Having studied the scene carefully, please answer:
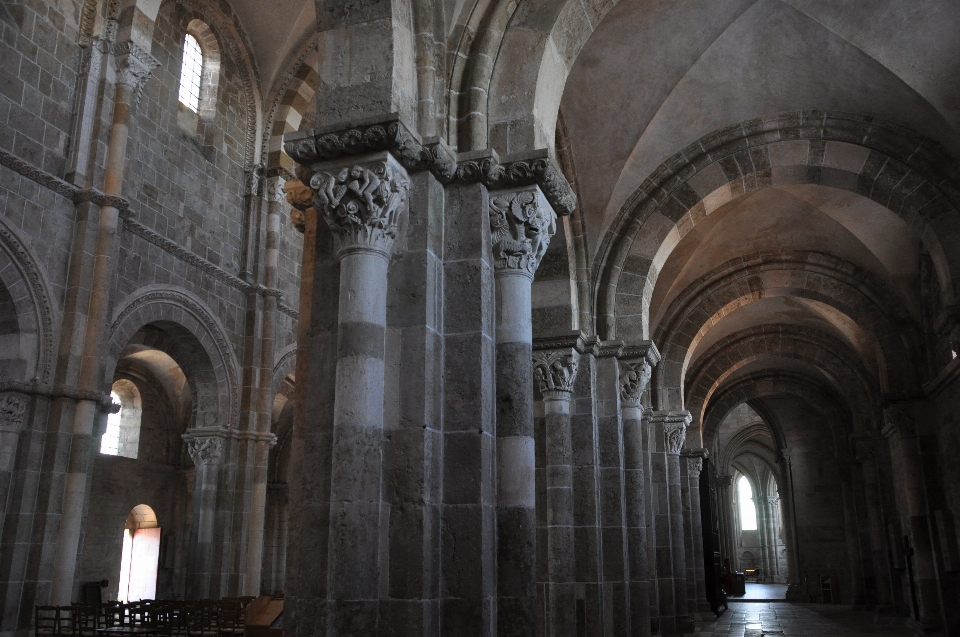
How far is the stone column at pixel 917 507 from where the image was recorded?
44.3 feet

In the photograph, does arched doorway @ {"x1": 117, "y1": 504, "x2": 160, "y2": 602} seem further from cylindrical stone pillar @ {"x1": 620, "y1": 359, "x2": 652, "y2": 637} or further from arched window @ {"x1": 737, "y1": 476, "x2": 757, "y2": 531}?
arched window @ {"x1": 737, "y1": 476, "x2": 757, "y2": 531}

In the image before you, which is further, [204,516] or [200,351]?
[200,351]

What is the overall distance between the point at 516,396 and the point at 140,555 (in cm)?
1651

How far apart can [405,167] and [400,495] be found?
2.13 meters

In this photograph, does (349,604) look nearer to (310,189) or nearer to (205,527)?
(310,189)

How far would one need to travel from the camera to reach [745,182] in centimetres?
1154

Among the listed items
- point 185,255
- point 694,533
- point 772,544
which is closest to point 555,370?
point 185,255

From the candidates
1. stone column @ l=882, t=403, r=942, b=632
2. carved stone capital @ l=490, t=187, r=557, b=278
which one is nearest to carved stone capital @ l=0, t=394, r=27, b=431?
carved stone capital @ l=490, t=187, r=557, b=278

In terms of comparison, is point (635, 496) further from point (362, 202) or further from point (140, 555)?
point (140, 555)

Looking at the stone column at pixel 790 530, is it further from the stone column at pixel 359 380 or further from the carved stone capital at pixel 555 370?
the stone column at pixel 359 380

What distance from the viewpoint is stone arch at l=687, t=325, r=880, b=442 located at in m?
20.0

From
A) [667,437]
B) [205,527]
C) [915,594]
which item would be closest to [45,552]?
[205,527]

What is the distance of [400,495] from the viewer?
507 centimetres

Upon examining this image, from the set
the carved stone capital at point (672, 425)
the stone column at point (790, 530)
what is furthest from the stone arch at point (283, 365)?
the stone column at point (790, 530)
